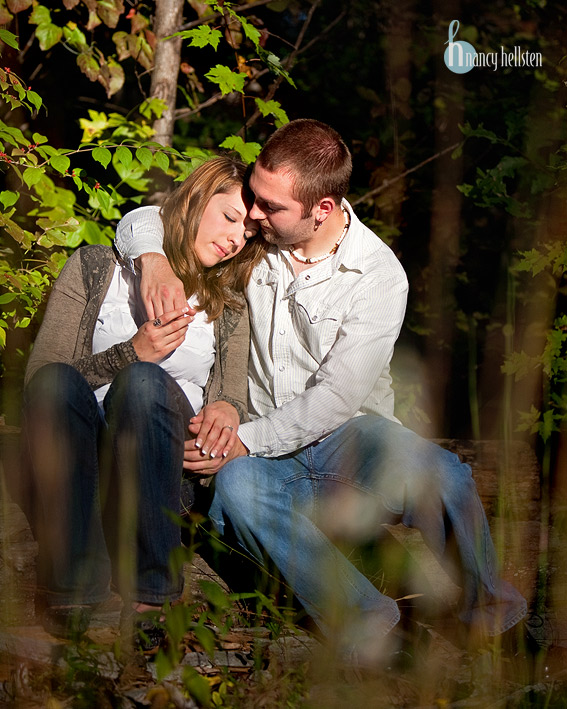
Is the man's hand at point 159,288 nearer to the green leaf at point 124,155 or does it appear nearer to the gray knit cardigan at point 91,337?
the gray knit cardigan at point 91,337

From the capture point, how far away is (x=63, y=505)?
199 centimetres

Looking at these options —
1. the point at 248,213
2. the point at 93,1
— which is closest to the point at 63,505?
the point at 248,213

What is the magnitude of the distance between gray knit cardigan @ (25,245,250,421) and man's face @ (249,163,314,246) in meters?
0.28

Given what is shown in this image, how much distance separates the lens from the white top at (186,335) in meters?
2.44

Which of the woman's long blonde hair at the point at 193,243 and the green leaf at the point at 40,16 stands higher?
the green leaf at the point at 40,16

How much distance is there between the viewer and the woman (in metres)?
2.00

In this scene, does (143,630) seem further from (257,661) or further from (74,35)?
(74,35)

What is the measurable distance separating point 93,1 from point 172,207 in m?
1.12

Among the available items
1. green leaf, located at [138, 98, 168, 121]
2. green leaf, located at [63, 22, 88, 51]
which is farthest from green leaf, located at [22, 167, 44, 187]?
green leaf, located at [63, 22, 88, 51]

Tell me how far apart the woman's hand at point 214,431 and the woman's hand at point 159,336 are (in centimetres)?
21

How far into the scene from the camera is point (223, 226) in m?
2.44

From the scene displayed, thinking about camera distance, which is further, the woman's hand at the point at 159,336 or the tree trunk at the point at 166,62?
the tree trunk at the point at 166,62

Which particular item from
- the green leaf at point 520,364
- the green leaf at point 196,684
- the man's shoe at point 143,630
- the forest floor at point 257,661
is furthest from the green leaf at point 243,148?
the green leaf at point 196,684

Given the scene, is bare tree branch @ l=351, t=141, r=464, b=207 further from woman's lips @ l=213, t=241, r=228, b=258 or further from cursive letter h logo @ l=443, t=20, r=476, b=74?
woman's lips @ l=213, t=241, r=228, b=258
